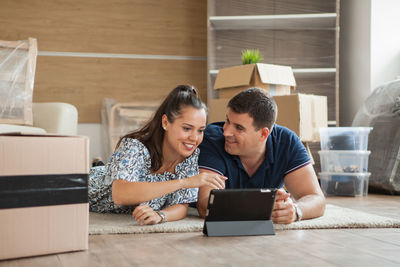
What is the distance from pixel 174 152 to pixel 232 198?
430mm

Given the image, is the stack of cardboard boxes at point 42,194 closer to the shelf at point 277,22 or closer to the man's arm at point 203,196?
the man's arm at point 203,196

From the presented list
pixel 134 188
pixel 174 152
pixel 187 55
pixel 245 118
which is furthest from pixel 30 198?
pixel 187 55

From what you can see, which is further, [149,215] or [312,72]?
[312,72]

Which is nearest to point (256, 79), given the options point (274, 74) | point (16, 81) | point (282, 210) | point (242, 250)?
point (274, 74)

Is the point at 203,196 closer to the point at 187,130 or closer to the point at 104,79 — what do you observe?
the point at 187,130

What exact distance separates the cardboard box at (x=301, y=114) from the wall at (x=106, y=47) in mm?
1336

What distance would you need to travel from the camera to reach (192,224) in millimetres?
1592

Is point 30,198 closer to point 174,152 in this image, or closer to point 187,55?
point 174,152

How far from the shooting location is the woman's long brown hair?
65.6 inches

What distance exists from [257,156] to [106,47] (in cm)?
254

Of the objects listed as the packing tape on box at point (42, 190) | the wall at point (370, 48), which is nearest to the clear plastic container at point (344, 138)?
the wall at point (370, 48)

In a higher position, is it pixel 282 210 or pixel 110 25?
pixel 110 25

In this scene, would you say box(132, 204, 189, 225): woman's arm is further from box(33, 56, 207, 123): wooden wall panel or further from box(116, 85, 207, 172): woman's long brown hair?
box(33, 56, 207, 123): wooden wall panel

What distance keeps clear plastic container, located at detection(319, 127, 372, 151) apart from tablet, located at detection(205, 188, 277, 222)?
156 centimetres
